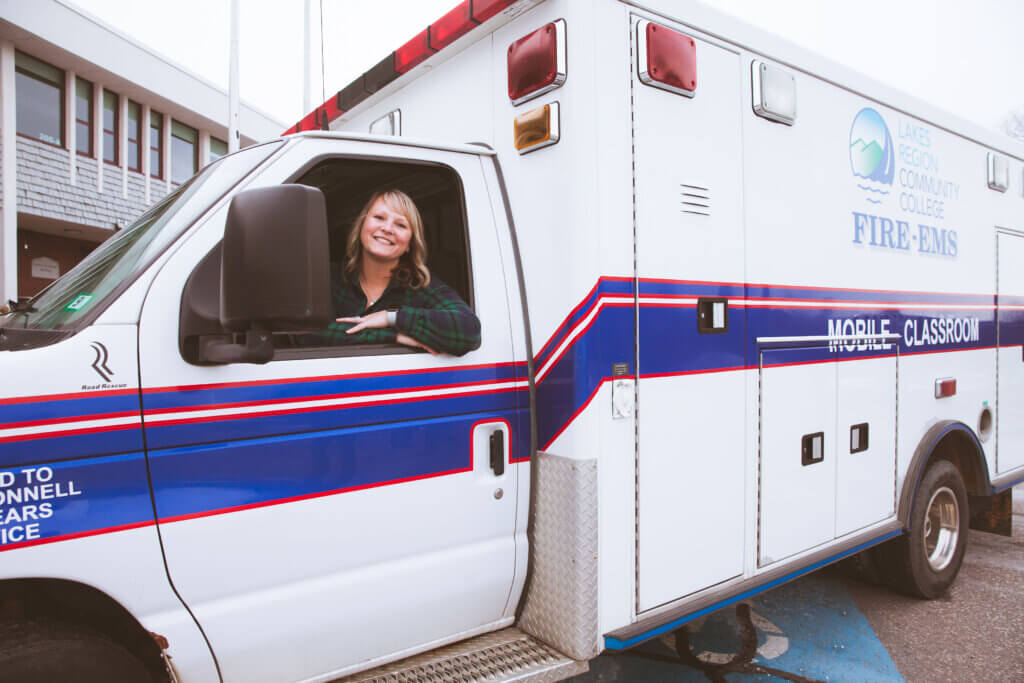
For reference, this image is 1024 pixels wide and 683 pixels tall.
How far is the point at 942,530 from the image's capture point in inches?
180

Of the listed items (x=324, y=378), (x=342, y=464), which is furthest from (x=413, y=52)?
(x=342, y=464)

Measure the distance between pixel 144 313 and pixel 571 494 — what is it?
151 centimetres

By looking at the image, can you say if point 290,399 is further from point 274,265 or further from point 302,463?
point 274,265

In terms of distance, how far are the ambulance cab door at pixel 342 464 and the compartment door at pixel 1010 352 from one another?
13.2 ft

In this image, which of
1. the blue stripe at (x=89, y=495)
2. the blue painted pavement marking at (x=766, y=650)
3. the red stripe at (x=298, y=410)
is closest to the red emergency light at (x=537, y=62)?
the red stripe at (x=298, y=410)

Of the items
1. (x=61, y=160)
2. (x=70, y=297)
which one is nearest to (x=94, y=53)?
(x=61, y=160)

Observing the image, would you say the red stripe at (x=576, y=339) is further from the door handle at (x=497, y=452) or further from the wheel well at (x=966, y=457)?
the wheel well at (x=966, y=457)

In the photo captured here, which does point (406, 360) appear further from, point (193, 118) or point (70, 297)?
point (193, 118)

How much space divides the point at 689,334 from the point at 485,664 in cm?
149

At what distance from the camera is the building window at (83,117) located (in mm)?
14531

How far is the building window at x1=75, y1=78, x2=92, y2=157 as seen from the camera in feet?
47.7

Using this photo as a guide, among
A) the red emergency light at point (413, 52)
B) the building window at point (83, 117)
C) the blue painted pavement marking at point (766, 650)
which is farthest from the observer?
the building window at point (83, 117)

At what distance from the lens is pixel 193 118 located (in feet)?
56.1

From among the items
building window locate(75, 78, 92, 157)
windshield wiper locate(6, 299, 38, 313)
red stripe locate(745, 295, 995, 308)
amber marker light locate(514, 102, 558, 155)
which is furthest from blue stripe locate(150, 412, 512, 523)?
building window locate(75, 78, 92, 157)
